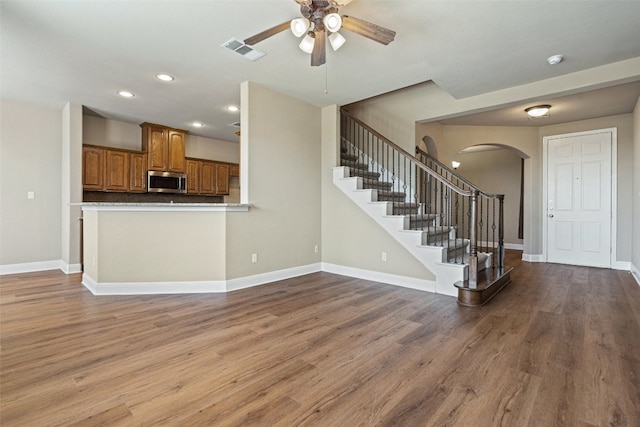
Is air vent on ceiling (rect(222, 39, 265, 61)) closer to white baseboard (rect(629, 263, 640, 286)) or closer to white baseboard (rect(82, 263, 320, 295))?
white baseboard (rect(82, 263, 320, 295))

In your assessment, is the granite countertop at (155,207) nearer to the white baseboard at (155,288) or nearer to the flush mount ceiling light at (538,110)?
the white baseboard at (155,288)

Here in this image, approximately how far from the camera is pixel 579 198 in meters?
5.68

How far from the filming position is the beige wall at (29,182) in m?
4.88

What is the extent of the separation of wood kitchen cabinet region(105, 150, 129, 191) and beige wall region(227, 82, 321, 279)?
313cm

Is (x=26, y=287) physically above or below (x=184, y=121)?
below

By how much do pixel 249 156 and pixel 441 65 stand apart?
261 centimetres

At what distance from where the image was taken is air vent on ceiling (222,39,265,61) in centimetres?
312

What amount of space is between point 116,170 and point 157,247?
2.93 metres

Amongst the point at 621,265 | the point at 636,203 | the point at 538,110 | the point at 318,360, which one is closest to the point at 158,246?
the point at 318,360

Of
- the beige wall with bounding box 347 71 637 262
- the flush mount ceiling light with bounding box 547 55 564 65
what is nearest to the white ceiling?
the flush mount ceiling light with bounding box 547 55 564 65

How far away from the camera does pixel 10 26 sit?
A: 285 centimetres

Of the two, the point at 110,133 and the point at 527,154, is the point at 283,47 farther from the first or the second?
the point at 527,154

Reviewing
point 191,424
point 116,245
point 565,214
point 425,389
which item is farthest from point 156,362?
point 565,214

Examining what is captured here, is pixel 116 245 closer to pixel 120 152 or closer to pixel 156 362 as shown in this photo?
pixel 156 362
